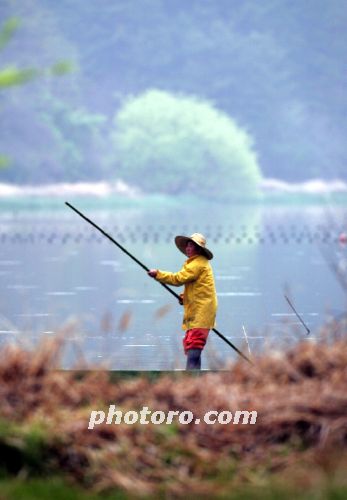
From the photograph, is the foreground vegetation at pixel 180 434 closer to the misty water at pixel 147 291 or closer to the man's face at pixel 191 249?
the misty water at pixel 147 291

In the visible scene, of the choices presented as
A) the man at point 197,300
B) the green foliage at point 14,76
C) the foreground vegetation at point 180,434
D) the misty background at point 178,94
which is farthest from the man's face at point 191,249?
the misty background at point 178,94

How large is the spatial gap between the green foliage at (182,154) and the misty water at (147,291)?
54.8 m

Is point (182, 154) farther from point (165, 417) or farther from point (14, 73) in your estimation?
point (14, 73)

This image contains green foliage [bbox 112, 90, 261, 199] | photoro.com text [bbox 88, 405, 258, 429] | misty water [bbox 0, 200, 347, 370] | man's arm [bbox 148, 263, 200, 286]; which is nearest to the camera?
photoro.com text [bbox 88, 405, 258, 429]

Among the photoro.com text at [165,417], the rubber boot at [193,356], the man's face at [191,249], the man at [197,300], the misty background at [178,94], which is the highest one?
the photoro.com text at [165,417]

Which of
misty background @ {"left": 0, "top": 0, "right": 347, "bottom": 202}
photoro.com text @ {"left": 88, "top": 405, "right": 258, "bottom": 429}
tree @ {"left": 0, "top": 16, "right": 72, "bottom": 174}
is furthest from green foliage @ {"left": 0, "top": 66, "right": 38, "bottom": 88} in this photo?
misty background @ {"left": 0, "top": 0, "right": 347, "bottom": 202}

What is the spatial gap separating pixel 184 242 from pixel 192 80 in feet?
511

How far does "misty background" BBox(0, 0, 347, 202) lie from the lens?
133 metres

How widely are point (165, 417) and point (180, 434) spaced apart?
0.23 metres

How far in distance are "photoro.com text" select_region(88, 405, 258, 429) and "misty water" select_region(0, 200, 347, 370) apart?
60 centimetres

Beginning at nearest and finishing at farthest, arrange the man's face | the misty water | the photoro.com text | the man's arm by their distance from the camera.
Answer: the photoro.com text → the man's arm → the man's face → the misty water

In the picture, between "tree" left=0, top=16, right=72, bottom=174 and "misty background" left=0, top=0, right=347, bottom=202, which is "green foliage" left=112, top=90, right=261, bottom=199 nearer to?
"misty background" left=0, top=0, right=347, bottom=202

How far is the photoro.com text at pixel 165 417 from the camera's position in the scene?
6992 mm

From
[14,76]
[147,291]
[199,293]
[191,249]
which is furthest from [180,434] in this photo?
[147,291]
